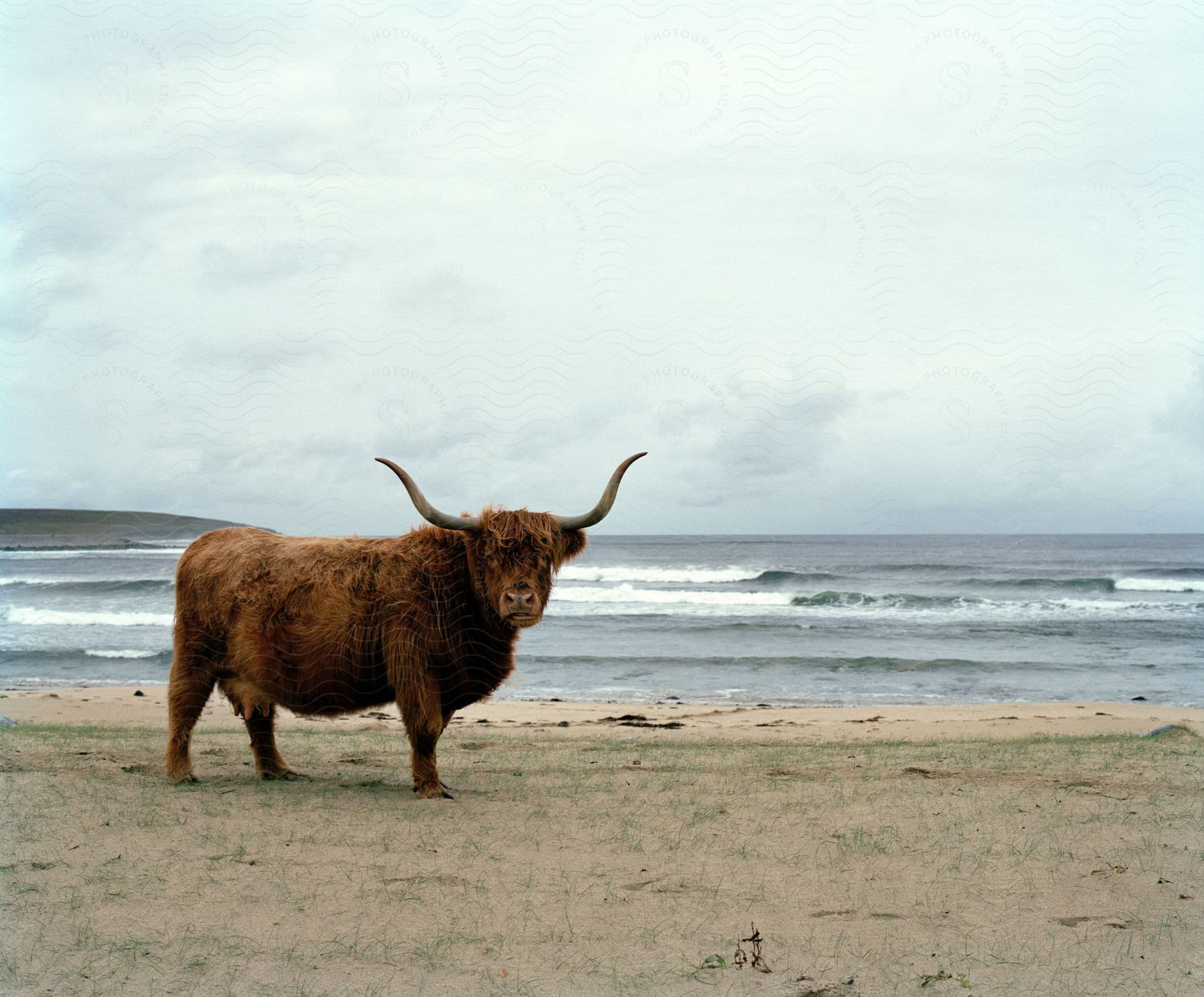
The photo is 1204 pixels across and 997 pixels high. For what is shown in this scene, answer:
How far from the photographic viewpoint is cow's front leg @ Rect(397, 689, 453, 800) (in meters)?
6.70

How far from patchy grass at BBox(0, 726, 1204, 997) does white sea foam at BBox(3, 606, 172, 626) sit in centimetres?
2265

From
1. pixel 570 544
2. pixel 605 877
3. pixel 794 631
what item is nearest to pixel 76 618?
pixel 794 631

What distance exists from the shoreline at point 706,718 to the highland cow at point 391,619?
4.15 meters

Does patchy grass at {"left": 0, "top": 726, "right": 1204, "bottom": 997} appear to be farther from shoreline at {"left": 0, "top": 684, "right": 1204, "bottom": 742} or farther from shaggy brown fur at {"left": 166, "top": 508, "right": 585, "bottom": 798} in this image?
shoreline at {"left": 0, "top": 684, "right": 1204, "bottom": 742}

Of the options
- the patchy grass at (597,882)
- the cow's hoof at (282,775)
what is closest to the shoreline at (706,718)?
the cow's hoof at (282,775)

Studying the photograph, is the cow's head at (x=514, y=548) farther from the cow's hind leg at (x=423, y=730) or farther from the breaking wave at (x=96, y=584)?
the breaking wave at (x=96, y=584)

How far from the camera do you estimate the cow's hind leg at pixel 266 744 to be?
736 cm

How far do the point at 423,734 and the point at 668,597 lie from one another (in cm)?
3058

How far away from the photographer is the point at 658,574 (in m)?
46.7

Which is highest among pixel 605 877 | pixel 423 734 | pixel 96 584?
pixel 423 734

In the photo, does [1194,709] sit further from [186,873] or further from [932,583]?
[932,583]

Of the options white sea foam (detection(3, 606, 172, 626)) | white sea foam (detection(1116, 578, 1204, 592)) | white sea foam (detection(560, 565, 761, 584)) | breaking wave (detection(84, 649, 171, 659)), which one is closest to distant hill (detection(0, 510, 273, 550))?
breaking wave (detection(84, 649, 171, 659))

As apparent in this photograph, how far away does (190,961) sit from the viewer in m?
3.87

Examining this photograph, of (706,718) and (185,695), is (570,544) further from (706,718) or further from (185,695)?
(706,718)
